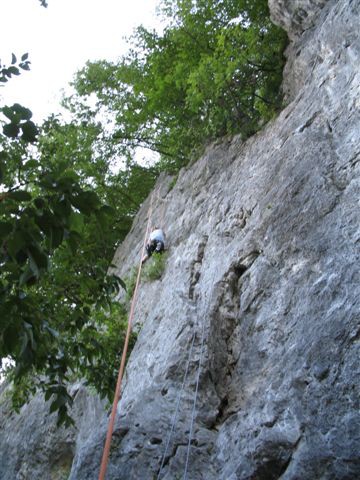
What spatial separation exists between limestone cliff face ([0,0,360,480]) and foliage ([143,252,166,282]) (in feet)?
0.63

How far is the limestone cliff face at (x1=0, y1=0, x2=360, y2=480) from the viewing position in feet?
13.0

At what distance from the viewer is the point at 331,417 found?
3.73 meters

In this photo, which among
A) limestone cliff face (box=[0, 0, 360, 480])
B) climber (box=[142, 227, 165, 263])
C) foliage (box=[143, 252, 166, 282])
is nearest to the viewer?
limestone cliff face (box=[0, 0, 360, 480])

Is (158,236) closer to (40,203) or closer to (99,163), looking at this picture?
(99,163)

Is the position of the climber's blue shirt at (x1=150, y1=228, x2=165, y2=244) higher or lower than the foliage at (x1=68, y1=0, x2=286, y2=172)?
lower

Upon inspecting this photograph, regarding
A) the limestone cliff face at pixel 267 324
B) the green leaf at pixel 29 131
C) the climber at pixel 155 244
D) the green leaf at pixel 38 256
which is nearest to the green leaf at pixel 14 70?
the green leaf at pixel 29 131

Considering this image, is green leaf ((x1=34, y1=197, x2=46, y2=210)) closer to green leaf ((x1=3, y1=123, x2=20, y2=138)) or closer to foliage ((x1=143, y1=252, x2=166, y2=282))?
green leaf ((x1=3, y1=123, x2=20, y2=138))

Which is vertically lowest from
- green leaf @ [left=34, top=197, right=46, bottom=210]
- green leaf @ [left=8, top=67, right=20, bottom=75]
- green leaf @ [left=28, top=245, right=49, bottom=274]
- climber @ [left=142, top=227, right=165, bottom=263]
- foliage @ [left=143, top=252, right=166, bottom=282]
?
green leaf @ [left=28, top=245, right=49, bottom=274]

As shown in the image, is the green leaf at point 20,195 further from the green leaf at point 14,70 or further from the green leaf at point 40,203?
the green leaf at point 14,70

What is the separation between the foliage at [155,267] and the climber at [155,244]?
162 millimetres

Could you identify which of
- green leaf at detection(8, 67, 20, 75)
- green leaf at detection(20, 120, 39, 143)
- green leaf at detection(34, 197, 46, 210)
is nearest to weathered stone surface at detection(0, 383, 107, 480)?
green leaf at detection(8, 67, 20, 75)

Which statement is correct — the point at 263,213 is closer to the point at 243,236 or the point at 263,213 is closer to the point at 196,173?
the point at 243,236

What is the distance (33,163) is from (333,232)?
3.52 metres

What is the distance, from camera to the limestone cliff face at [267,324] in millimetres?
3947
